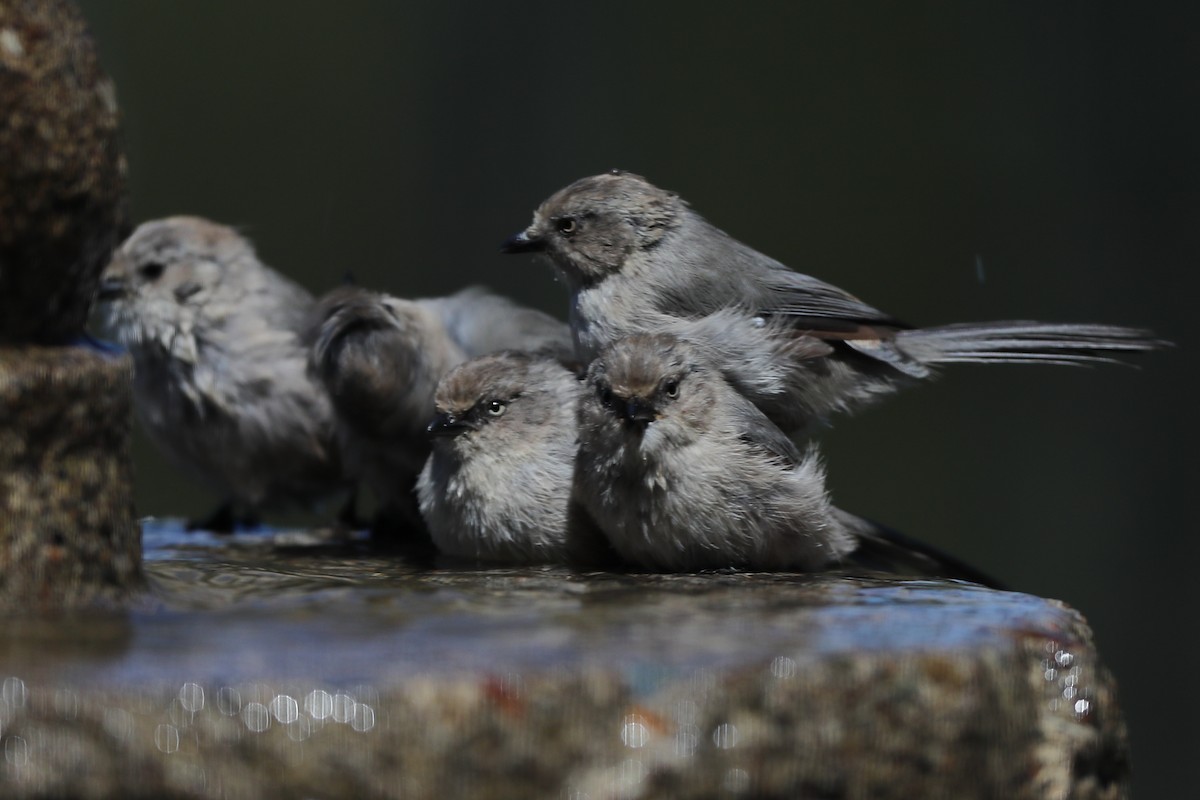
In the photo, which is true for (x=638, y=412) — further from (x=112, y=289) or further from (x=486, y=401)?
(x=112, y=289)

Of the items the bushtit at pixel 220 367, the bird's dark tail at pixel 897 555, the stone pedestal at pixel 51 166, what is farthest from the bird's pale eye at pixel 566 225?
the stone pedestal at pixel 51 166

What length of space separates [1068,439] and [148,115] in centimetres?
828

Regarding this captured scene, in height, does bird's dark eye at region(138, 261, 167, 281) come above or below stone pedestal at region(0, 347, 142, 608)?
above

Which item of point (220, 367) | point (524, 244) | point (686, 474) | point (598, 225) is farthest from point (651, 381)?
point (220, 367)

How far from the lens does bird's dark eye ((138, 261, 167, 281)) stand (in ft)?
18.2

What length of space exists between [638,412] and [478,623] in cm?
117

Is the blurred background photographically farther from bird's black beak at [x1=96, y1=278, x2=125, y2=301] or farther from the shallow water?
the shallow water

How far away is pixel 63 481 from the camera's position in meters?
2.81

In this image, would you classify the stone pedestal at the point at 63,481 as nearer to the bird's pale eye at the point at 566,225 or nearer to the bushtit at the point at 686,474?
the bushtit at the point at 686,474

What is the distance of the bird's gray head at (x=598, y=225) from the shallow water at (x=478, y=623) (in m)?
1.09

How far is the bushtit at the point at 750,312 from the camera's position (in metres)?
4.15

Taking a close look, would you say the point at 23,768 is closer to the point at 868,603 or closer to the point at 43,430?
the point at 43,430

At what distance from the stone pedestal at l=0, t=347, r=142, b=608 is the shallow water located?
12cm

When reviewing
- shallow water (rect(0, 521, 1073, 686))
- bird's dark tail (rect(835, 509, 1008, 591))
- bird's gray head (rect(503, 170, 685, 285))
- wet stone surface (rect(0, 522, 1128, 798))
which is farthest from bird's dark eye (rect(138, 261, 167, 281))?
wet stone surface (rect(0, 522, 1128, 798))
